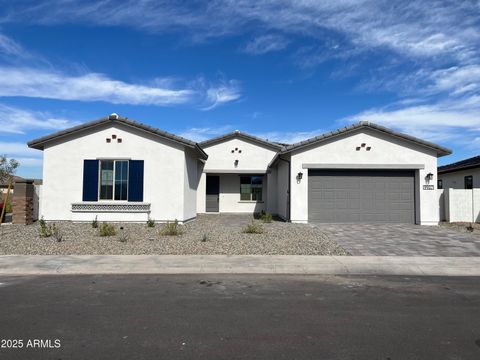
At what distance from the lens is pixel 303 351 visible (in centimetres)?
429

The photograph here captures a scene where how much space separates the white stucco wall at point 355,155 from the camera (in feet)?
57.4

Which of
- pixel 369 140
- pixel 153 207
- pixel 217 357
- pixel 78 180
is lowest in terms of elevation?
pixel 217 357

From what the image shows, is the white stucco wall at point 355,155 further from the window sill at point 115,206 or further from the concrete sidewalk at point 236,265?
the concrete sidewalk at point 236,265

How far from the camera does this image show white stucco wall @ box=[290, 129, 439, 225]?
17484 mm

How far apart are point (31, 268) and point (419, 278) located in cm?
827

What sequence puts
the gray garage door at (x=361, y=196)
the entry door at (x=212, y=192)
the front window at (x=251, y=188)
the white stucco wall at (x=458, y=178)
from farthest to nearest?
the front window at (x=251, y=188)
the entry door at (x=212, y=192)
the white stucco wall at (x=458, y=178)
the gray garage door at (x=361, y=196)

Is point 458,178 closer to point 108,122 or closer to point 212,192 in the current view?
point 212,192

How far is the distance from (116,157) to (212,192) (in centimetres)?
945

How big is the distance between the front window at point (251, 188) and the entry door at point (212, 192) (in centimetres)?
153

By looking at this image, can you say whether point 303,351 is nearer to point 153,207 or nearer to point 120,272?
point 120,272

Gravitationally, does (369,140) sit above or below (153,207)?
above

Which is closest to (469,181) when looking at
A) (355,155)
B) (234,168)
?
(355,155)

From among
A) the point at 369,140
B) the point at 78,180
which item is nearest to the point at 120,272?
the point at 78,180

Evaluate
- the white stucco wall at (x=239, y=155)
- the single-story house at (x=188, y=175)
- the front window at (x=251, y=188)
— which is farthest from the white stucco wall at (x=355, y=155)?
the front window at (x=251, y=188)
